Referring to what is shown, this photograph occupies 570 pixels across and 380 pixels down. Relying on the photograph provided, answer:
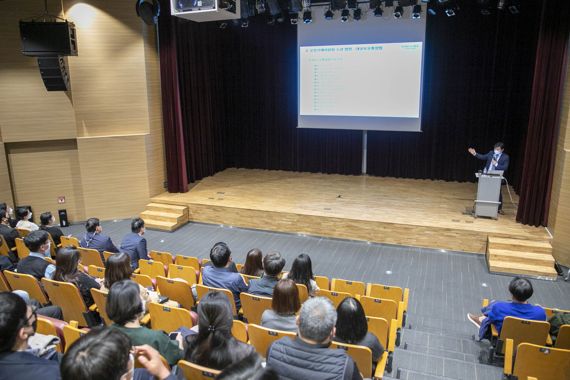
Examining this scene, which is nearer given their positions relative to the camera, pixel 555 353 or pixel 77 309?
pixel 555 353

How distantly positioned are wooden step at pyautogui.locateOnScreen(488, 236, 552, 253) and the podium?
770 mm

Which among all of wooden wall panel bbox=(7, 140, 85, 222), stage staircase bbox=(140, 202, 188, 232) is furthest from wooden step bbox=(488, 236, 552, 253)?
wooden wall panel bbox=(7, 140, 85, 222)

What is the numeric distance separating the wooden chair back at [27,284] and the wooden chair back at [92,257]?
1235 mm

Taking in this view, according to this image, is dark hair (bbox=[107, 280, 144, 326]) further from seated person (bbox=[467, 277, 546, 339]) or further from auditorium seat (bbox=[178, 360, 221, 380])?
seated person (bbox=[467, 277, 546, 339])

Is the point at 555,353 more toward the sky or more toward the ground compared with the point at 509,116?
→ more toward the ground

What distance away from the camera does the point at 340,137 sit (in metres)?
12.5

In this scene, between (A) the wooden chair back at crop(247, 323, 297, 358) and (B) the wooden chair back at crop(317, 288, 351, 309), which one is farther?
(B) the wooden chair back at crop(317, 288, 351, 309)

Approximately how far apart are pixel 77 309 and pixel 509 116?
10033mm

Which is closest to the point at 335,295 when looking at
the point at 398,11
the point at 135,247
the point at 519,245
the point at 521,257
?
the point at 135,247

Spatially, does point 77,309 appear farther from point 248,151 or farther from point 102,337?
point 248,151

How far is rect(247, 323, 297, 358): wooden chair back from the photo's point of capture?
10.8 ft

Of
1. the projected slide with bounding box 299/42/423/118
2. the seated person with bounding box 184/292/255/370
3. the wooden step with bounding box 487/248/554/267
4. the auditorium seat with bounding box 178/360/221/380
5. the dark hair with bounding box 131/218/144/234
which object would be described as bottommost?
the wooden step with bounding box 487/248/554/267

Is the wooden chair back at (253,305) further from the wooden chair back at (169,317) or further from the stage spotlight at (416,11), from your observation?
the stage spotlight at (416,11)

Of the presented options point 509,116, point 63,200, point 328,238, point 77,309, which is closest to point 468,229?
point 328,238
